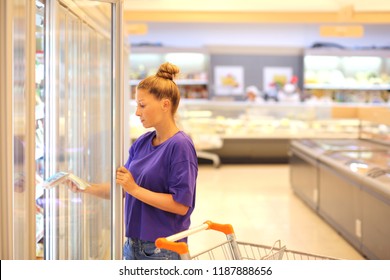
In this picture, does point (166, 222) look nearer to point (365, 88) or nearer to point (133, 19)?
point (133, 19)

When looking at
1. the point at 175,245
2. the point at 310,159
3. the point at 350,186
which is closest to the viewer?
the point at 175,245

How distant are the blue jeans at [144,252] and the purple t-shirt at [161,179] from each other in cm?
3

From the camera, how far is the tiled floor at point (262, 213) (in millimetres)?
5918

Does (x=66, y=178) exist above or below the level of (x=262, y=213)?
above

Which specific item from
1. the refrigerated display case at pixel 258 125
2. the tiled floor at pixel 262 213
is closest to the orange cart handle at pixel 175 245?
the tiled floor at pixel 262 213

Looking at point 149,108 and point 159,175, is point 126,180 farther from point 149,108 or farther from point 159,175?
point 149,108

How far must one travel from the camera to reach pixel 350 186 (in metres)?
5.79

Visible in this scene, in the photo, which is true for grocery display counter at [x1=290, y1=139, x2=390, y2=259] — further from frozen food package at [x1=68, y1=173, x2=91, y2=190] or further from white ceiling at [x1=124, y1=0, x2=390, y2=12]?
white ceiling at [x1=124, y1=0, x2=390, y2=12]

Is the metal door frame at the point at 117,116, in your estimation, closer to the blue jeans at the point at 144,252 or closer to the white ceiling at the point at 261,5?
the blue jeans at the point at 144,252

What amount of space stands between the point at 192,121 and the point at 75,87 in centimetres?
807

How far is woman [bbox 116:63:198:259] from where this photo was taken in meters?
2.64

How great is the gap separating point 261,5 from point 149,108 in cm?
874

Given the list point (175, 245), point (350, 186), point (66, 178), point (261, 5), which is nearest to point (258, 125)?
point (261, 5)
